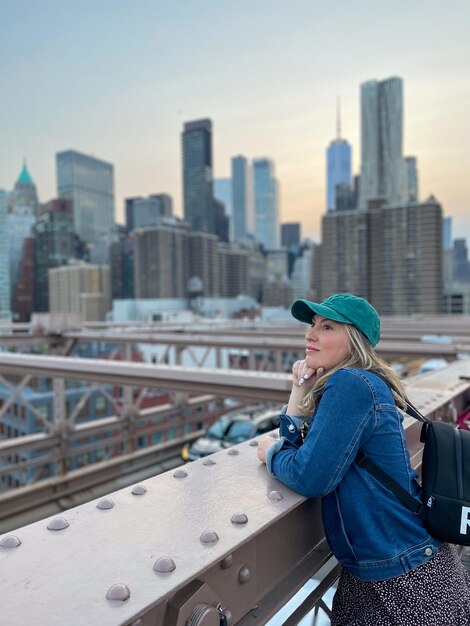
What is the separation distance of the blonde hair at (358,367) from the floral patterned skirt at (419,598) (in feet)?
1.85

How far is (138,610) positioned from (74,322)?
1261cm

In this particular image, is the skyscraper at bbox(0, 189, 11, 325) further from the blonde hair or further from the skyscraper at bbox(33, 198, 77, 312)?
the blonde hair

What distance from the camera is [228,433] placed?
1298 cm

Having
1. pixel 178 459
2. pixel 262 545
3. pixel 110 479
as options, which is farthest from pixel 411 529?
pixel 178 459

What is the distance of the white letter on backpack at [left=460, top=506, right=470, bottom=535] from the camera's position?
5.26 feet

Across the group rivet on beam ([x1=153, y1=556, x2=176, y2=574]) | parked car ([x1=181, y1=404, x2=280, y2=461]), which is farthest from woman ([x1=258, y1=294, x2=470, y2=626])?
parked car ([x1=181, y1=404, x2=280, y2=461])

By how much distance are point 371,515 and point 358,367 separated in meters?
0.52

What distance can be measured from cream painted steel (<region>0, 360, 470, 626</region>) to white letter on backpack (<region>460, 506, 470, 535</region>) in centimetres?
52

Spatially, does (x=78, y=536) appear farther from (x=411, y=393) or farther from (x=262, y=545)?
(x=411, y=393)

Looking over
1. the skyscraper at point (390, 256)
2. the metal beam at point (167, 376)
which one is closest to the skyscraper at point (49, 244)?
the skyscraper at point (390, 256)

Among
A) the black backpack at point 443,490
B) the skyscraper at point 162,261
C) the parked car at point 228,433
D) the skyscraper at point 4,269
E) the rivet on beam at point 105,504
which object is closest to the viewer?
the rivet on beam at point 105,504

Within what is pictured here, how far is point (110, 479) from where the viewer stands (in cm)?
966

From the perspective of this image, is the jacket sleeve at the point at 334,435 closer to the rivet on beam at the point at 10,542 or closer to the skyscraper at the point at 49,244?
the rivet on beam at the point at 10,542

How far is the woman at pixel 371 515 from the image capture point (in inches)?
62.4
